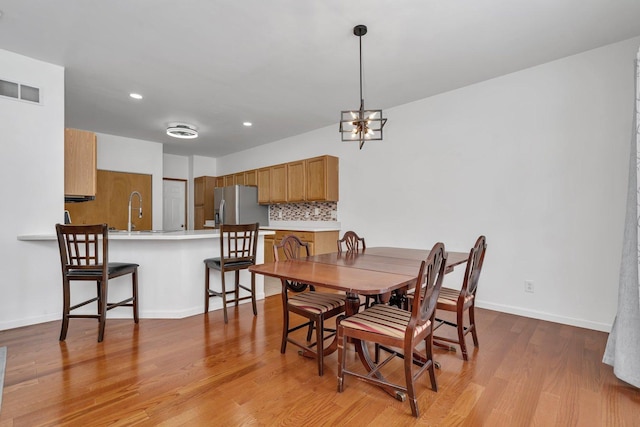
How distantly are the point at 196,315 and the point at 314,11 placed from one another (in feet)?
9.87

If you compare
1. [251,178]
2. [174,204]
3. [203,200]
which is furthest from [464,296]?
[174,204]

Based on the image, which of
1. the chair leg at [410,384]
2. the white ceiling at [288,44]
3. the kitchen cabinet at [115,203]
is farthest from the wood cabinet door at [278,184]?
the chair leg at [410,384]

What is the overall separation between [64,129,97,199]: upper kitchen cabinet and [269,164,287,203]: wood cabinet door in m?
2.96

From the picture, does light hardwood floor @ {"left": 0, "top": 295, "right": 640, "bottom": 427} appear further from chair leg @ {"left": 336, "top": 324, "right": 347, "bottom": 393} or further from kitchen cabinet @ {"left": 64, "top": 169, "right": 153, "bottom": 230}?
kitchen cabinet @ {"left": 64, "top": 169, "right": 153, "bottom": 230}

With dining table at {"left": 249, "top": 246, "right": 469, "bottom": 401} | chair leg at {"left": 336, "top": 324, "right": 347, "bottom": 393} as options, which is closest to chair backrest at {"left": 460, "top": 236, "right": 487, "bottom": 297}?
dining table at {"left": 249, "top": 246, "right": 469, "bottom": 401}

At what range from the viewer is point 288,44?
108 inches

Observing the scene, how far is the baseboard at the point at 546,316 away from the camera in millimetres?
2844

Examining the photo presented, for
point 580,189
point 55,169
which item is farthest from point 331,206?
point 55,169

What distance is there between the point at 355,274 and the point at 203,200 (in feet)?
19.7

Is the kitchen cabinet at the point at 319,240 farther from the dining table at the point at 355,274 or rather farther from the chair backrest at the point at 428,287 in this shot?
the chair backrest at the point at 428,287

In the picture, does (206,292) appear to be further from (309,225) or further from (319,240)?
(309,225)

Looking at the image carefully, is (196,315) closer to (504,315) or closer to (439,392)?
(439,392)

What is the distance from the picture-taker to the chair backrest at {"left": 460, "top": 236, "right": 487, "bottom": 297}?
2162 mm

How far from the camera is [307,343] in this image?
2512mm
